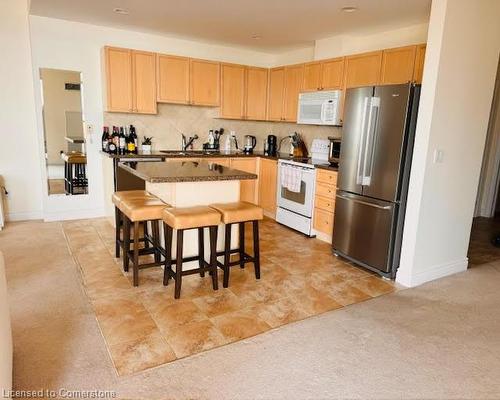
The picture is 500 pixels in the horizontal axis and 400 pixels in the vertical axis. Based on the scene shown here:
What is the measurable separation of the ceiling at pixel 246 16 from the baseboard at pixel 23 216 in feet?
8.25

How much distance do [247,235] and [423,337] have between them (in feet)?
8.26

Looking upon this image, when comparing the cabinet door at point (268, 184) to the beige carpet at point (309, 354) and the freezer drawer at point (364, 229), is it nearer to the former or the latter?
the freezer drawer at point (364, 229)

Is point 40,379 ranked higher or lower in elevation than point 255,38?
lower

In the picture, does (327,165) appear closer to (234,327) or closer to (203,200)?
(203,200)

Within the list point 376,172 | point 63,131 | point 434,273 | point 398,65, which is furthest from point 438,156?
point 63,131

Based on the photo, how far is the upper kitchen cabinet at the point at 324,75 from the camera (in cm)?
465

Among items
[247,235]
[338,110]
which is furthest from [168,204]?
[338,110]

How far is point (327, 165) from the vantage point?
442cm

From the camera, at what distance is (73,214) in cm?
506

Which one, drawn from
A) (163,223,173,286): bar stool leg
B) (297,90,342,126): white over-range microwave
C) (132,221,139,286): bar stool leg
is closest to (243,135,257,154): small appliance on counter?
(297,90,342,126): white over-range microwave

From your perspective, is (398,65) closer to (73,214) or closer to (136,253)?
(136,253)

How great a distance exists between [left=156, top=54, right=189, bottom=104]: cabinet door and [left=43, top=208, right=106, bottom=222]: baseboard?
1824 mm

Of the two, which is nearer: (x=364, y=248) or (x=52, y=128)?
(x=364, y=248)

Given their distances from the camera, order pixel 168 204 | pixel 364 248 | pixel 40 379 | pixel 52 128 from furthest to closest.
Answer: pixel 52 128, pixel 364 248, pixel 168 204, pixel 40 379
